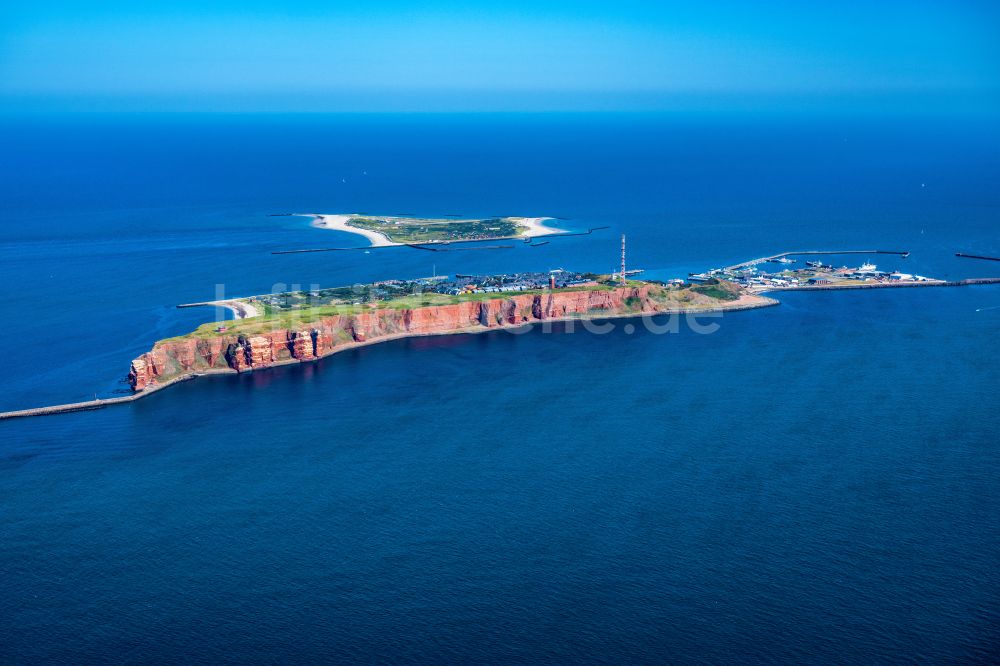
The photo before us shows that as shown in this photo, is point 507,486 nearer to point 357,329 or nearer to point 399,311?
point 357,329

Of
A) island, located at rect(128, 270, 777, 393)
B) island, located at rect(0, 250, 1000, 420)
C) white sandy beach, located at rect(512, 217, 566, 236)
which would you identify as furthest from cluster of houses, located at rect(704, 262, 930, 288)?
white sandy beach, located at rect(512, 217, 566, 236)

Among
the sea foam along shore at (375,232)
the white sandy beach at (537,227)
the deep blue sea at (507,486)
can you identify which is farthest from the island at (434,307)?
the white sandy beach at (537,227)

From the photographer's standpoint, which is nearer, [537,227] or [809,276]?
[809,276]

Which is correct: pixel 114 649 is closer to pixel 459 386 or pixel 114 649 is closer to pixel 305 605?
pixel 305 605

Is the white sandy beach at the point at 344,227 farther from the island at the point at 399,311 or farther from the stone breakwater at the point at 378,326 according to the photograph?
the stone breakwater at the point at 378,326

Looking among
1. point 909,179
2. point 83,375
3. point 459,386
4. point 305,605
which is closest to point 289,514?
point 305,605

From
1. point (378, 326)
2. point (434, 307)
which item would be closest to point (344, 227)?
point (434, 307)

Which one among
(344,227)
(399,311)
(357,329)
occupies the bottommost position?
(357,329)
